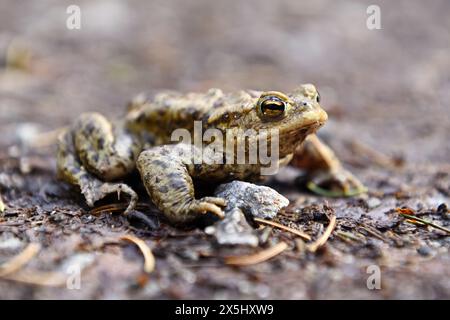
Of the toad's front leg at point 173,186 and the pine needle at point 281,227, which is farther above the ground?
the toad's front leg at point 173,186

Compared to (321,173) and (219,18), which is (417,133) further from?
(219,18)

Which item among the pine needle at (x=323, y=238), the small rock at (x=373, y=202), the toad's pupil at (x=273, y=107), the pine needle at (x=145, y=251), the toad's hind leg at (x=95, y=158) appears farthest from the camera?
the small rock at (x=373, y=202)

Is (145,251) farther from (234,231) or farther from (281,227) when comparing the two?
(281,227)

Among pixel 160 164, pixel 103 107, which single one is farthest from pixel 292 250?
pixel 103 107

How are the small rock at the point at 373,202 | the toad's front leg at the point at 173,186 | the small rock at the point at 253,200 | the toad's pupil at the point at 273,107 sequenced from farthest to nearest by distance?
the small rock at the point at 373,202 < the toad's pupil at the point at 273,107 < the small rock at the point at 253,200 < the toad's front leg at the point at 173,186

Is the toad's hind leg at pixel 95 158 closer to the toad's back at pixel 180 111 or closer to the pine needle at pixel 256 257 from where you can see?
the toad's back at pixel 180 111

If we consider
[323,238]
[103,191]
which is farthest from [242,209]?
[103,191]

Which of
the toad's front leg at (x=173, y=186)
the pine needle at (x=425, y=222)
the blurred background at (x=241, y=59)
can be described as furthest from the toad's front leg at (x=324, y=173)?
the toad's front leg at (x=173, y=186)

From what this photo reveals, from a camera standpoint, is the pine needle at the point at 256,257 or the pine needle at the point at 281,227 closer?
the pine needle at the point at 256,257
